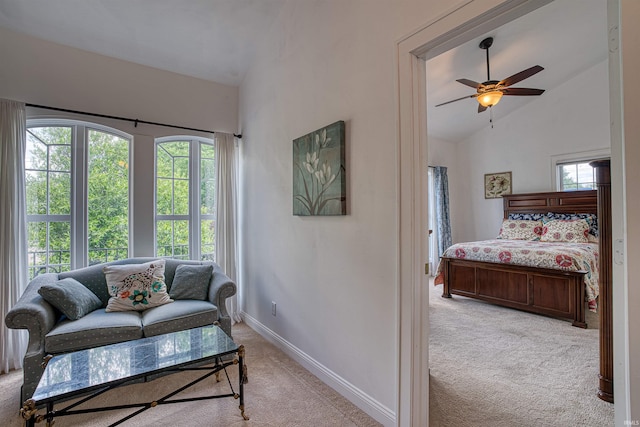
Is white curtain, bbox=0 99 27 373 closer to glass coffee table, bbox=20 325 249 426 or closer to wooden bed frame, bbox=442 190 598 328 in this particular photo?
glass coffee table, bbox=20 325 249 426

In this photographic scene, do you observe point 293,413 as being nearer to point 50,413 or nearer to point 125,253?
point 50,413

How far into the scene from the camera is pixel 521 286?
3814 mm

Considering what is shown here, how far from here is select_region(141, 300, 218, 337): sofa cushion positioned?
240 centimetres

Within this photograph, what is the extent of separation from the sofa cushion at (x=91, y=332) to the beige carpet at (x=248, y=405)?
40cm

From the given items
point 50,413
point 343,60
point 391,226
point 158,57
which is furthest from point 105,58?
point 391,226

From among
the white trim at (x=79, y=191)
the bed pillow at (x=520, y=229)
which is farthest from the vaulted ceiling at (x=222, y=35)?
the bed pillow at (x=520, y=229)

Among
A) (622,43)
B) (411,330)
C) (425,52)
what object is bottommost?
(411,330)

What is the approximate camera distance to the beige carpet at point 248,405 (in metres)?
1.88

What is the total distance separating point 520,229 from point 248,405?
17.7ft

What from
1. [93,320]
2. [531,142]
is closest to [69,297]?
[93,320]

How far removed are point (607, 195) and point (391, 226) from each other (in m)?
1.51

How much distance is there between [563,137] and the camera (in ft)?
17.4

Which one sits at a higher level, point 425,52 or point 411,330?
point 425,52

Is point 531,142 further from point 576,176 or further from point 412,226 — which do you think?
point 412,226
